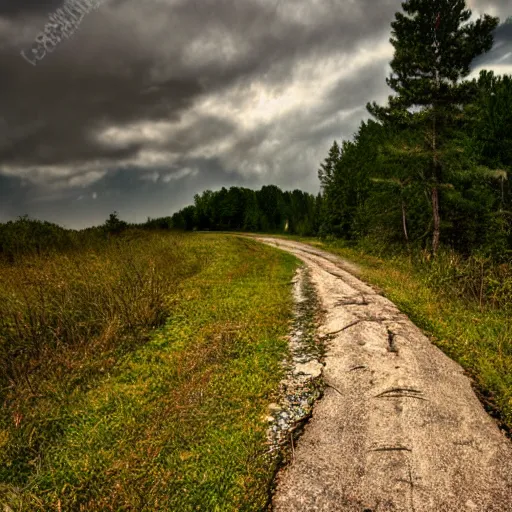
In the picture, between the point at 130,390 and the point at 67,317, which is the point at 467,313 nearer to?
the point at 130,390

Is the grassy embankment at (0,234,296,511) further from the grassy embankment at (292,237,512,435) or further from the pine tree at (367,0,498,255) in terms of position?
the pine tree at (367,0,498,255)

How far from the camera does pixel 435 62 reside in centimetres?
1407

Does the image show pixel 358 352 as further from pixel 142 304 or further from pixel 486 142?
pixel 486 142

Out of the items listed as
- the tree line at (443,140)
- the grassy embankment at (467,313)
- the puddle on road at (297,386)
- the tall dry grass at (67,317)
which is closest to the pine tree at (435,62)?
the tree line at (443,140)

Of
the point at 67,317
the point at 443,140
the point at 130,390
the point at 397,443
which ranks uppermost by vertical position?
the point at 443,140

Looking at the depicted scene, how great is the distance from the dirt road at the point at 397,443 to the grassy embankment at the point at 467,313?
299 millimetres

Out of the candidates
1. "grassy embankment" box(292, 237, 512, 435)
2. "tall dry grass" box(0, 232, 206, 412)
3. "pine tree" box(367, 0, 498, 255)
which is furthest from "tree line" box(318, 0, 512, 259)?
"tall dry grass" box(0, 232, 206, 412)

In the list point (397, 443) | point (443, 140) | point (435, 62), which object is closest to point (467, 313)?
point (397, 443)

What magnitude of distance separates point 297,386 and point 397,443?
59.2 inches

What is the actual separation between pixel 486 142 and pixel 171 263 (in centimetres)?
2003

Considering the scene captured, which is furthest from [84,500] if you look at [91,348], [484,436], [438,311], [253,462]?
[438,311]

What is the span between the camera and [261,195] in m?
72.6

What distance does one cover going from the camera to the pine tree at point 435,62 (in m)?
13.6

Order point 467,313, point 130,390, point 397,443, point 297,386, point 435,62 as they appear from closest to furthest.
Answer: point 397,443
point 297,386
point 130,390
point 467,313
point 435,62
